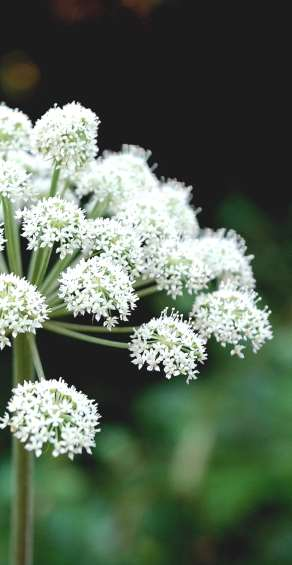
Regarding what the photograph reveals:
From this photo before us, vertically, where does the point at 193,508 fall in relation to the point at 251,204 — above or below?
below

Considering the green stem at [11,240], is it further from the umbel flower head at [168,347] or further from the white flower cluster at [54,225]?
the umbel flower head at [168,347]

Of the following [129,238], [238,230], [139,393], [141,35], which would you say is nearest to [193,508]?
[139,393]

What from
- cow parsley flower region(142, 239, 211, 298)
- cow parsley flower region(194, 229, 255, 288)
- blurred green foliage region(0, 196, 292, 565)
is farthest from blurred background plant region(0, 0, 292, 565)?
cow parsley flower region(142, 239, 211, 298)

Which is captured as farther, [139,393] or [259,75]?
[259,75]

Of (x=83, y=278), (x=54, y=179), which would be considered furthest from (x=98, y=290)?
(x=54, y=179)

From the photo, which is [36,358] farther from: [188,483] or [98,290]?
[188,483]

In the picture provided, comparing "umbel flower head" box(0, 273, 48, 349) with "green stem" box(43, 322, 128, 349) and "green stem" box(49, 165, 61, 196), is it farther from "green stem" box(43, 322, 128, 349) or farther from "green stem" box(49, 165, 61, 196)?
"green stem" box(49, 165, 61, 196)

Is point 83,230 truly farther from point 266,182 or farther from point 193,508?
point 266,182
